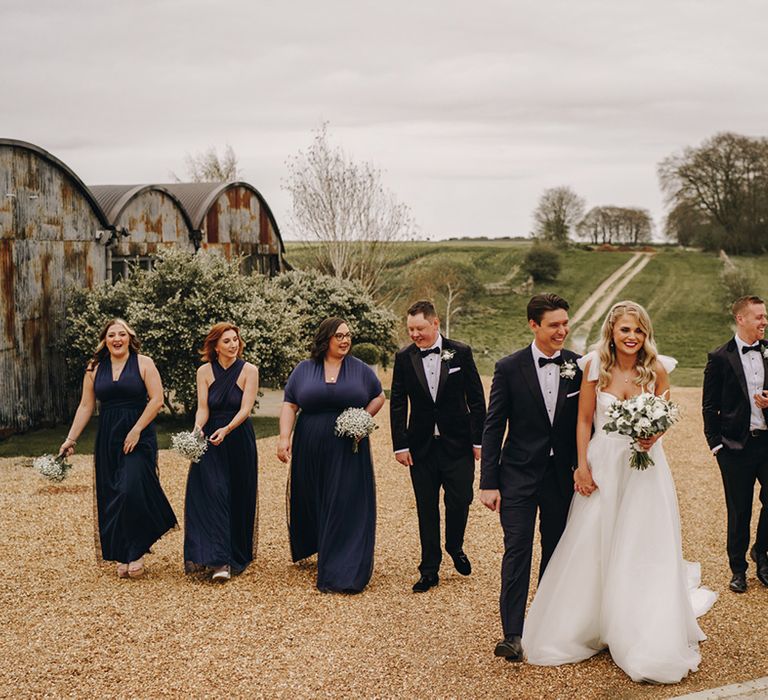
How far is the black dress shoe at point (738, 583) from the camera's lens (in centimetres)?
736

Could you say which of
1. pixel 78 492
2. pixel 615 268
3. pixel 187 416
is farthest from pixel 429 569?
pixel 615 268

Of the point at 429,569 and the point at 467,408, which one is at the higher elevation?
the point at 467,408

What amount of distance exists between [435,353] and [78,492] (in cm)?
628

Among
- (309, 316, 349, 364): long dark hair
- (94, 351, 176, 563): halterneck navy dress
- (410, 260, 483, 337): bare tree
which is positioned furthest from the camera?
(410, 260, 483, 337): bare tree

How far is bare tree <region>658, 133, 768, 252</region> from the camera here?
51.9 m

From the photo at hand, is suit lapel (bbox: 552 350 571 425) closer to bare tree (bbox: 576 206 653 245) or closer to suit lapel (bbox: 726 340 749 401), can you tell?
suit lapel (bbox: 726 340 749 401)

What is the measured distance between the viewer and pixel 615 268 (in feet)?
183

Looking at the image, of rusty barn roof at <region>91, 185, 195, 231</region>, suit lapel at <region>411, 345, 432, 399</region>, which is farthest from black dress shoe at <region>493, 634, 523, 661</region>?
rusty barn roof at <region>91, 185, 195, 231</region>

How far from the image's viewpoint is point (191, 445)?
770 centimetres

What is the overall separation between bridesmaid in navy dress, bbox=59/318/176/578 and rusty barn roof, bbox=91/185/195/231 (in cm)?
1239

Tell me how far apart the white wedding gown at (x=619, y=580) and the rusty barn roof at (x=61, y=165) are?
13.7m

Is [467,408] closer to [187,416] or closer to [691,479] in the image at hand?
[691,479]

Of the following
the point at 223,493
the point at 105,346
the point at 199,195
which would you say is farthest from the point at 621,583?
the point at 199,195

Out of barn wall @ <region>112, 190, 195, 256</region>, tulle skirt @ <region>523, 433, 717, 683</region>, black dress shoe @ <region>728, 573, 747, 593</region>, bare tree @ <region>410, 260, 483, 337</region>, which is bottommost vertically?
black dress shoe @ <region>728, 573, 747, 593</region>
